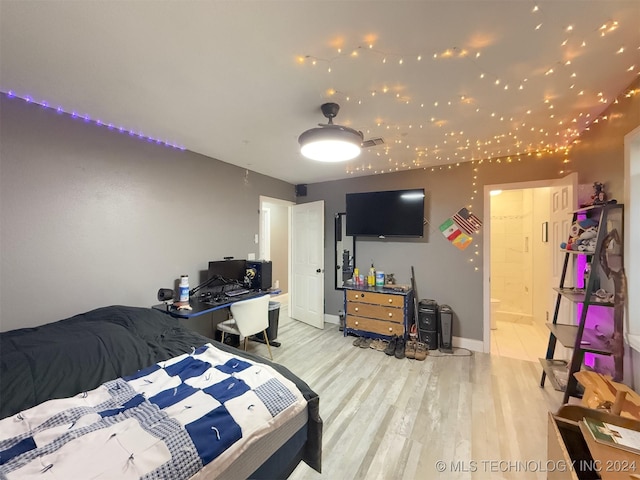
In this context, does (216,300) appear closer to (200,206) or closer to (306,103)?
(200,206)

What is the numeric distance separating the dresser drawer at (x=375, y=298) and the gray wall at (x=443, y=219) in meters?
0.47

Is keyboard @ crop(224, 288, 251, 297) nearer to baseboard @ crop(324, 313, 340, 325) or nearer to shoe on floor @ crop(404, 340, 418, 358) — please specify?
baseboard @ crop(324, 313, 340, 325)

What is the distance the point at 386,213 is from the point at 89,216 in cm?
340

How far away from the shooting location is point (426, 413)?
2.16 meters

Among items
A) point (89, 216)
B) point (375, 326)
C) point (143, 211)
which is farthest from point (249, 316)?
point (375, 326)

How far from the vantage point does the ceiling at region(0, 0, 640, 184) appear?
117cm

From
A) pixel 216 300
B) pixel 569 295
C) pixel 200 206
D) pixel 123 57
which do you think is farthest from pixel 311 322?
pixel 123 57

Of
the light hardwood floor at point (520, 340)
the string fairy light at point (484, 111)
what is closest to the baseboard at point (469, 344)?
the light hardwood floor at point (520, 340)

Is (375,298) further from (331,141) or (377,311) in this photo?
(331,141)

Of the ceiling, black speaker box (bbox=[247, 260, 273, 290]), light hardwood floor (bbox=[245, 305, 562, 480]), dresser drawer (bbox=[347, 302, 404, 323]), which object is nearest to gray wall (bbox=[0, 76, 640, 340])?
the ceiling

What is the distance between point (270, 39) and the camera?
1.32 m

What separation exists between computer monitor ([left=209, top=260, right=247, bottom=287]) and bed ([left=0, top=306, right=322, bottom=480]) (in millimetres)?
1288

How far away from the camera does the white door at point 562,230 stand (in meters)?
2.49

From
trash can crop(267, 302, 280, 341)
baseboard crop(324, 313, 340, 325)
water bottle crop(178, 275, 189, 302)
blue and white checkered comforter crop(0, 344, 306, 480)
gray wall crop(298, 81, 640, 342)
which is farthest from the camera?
baseboard crop(324, 313, 340, 325)
